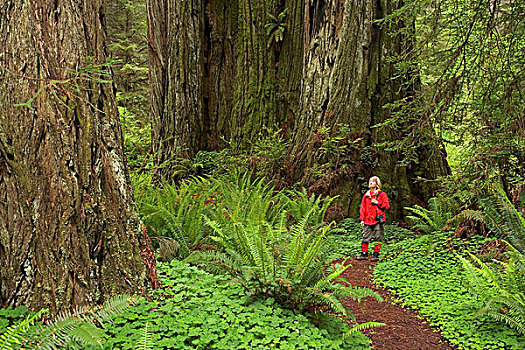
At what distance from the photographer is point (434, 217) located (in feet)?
21.7

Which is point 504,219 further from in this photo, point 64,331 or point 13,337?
point 13,337

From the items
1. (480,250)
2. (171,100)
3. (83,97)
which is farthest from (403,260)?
(171,100)

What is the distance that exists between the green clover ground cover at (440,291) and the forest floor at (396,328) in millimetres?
105

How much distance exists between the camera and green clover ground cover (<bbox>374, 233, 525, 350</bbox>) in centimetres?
372

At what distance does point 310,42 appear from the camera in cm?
830

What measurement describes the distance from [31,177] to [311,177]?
5.63 m

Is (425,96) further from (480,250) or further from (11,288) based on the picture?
(11,288)

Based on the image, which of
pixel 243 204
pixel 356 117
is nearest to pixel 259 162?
pixel 356 117

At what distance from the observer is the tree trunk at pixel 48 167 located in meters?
2.68

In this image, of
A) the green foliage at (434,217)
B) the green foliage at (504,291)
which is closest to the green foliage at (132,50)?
the green foliage at (434,217)

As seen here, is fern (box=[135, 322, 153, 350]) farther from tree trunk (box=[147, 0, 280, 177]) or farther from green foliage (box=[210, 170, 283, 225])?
tree trunk (box=[147, 0, 280, 177])

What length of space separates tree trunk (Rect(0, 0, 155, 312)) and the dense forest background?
1 cm

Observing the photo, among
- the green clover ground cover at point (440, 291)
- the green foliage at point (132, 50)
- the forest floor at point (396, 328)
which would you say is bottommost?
the forest floor at point (396, 328)

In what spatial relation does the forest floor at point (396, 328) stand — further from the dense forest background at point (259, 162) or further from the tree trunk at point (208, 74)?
the tree trunk at point (208, 74)
